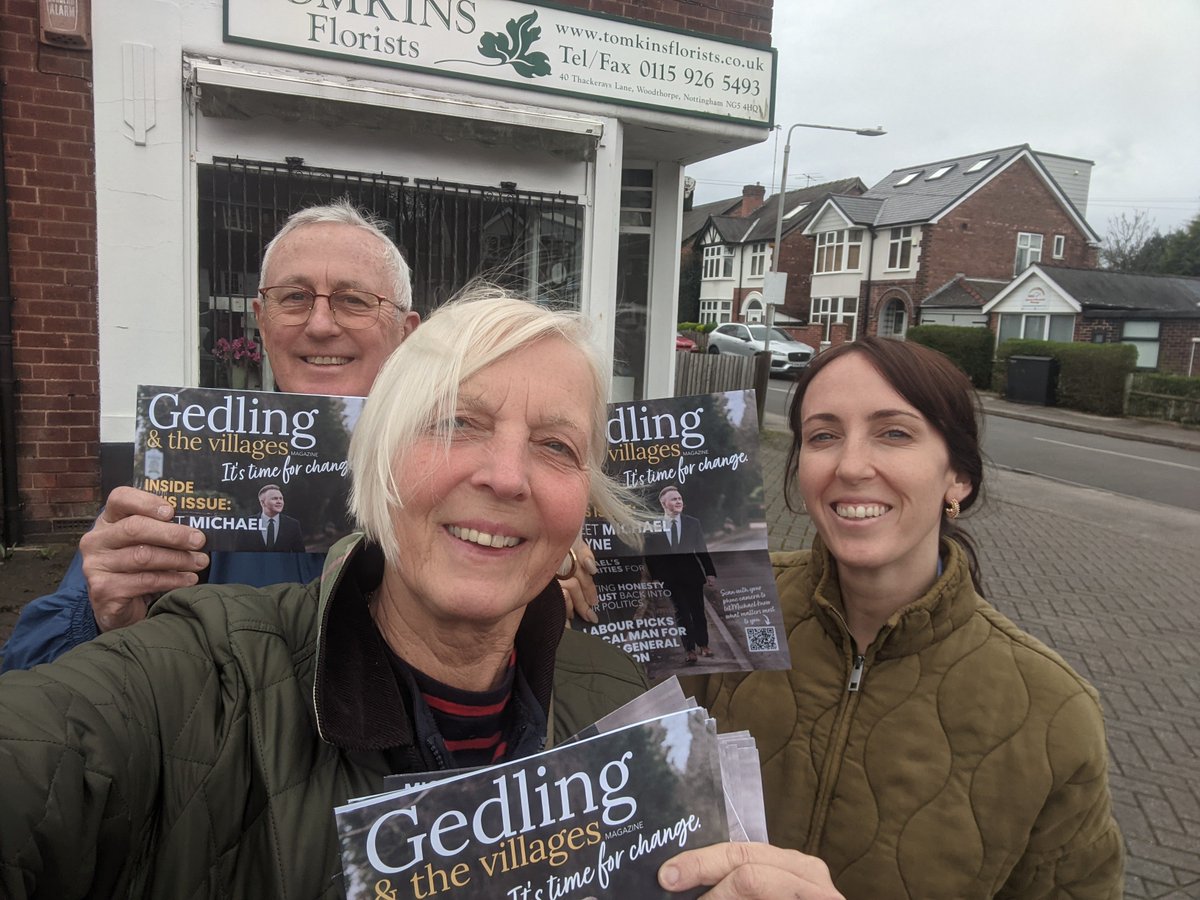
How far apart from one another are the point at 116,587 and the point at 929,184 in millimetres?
46569

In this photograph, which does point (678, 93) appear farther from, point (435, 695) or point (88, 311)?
point (435, 695)

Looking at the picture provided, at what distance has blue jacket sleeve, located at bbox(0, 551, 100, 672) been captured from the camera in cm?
152

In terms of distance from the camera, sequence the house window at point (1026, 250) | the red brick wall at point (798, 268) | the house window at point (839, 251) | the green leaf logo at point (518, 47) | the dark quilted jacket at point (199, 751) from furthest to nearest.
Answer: the red brick wall at point (798, 268) < the house window at point (839, 251) < the house window at point (1026, 250) < the green leaf logo at point (518, 47) < the dark quilted jacket at point (199, 751)

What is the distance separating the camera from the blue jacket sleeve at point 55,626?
1.52 m

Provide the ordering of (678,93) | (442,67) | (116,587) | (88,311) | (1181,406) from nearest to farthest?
(116,587) < (88,311) < (442,67) < (678,93) < (1181,406)

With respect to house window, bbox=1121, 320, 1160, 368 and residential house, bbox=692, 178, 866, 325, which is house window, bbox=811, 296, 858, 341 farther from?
house window, bbox=1121, 320, 1160, 368

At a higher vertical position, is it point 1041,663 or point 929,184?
point 929,184

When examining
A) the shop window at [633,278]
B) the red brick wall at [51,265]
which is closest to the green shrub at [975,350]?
the shop window at [633,278]

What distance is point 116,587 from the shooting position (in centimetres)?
143

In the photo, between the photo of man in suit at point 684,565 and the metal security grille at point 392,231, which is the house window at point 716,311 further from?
the photo of man in suit at point 684,565

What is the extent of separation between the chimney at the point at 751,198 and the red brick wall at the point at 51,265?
2271 inches

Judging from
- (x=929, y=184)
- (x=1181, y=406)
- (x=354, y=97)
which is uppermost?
(x=929, y=184)

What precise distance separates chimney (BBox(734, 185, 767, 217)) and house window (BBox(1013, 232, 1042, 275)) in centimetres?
2281

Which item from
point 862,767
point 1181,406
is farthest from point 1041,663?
point 1181,406
